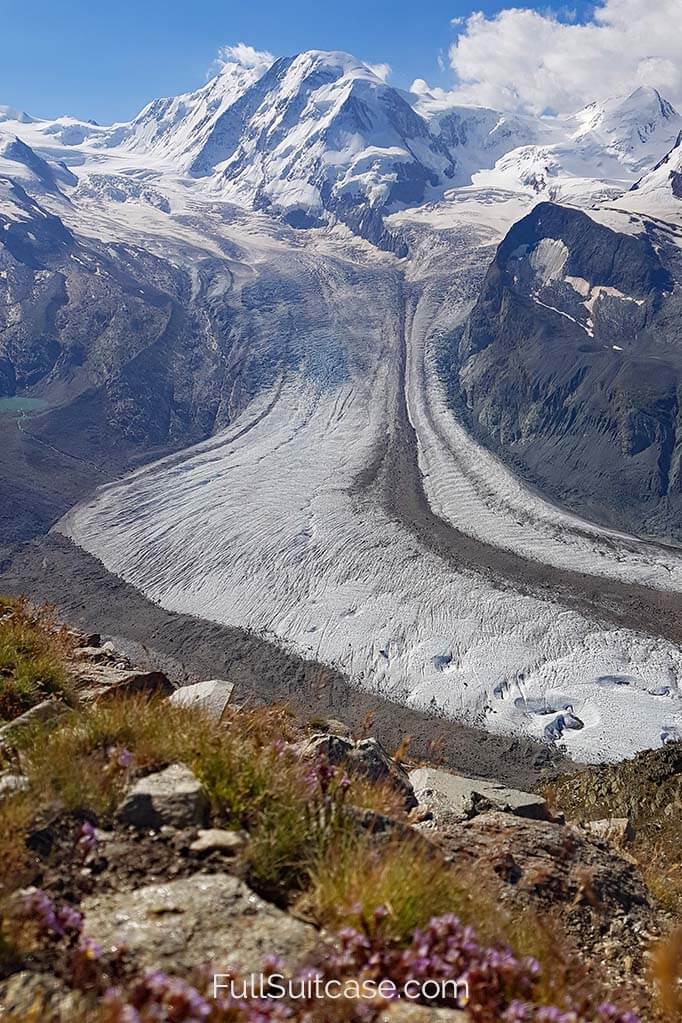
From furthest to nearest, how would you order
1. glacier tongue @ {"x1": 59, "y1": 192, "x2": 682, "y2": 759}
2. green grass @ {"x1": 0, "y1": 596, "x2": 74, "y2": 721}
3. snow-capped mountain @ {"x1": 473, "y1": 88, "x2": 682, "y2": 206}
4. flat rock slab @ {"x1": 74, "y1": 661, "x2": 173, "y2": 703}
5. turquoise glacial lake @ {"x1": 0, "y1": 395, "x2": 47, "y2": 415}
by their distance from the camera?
snow-capped mountain @ {"x1": 473, "y1": 88, "x2": 682, "y2": 206}
turquoise glacial lake @ {"x1": 0, "y1": 395, "x2": 47, "y2": 415}
glacier tongue @ {"x1": 59, "y1": 192, "x2": 682, "y2": 759}
flat rock slab @ {"x1": 74, "y1": 661, "x2": 173, "y2": 703}
green grass @ {"x1": 0, "y1": 596, "x2": 74, "y2": 721}

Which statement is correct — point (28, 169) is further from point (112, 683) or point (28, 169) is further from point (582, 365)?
point (112, 683)

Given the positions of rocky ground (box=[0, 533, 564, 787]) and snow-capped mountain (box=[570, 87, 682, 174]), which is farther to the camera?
snow-capped mountain (box=[570, 87, 682, 174])

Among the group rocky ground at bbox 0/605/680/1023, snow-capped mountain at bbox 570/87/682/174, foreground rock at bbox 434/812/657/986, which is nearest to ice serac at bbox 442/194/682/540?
foreground rock at bbox 434/812/657/986

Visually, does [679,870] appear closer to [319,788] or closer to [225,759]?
[319,788]

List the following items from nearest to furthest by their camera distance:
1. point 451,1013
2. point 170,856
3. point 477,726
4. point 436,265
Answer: point 451,1013 → point 170,856 → point 477,726 → point 436,265

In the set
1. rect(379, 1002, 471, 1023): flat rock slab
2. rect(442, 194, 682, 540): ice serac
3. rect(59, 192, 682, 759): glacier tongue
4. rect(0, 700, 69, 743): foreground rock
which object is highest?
rect(442, 194, 682, 540): ice serac

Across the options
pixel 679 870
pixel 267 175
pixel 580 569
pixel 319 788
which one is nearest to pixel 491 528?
pixel 580 569

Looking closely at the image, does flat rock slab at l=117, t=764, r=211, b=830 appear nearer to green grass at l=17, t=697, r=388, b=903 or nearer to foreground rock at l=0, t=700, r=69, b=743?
green grass at l=17, t=697, r=388, b=903
